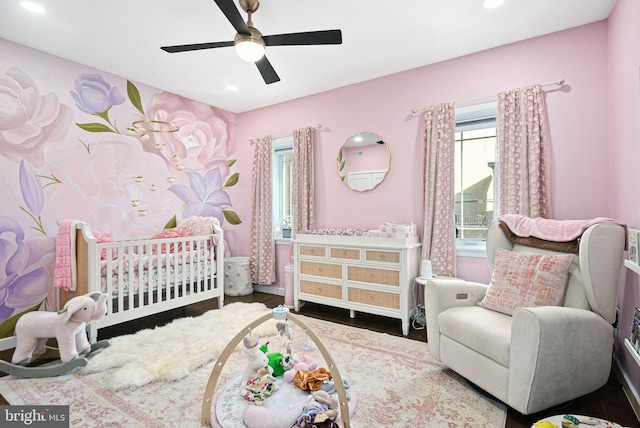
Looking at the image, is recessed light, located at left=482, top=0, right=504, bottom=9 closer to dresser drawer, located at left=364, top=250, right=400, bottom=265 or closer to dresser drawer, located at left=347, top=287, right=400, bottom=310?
dresser drawer, located at left=364, top=250, right=400, bottom=265

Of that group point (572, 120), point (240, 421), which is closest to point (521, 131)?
point (572, 120)

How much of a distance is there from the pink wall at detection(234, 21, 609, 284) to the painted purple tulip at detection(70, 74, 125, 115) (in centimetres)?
173

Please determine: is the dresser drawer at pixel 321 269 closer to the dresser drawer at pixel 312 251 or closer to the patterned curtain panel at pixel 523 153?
the dresser drawer at pixel 312 251

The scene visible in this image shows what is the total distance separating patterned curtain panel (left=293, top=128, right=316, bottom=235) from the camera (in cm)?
394

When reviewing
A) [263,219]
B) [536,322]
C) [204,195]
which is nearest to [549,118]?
[536,322]

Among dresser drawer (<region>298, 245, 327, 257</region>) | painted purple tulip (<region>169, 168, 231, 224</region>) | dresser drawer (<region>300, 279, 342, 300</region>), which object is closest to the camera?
dresser drawer (<region>300, 279, 342, 300</region>)

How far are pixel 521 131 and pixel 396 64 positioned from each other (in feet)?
4.48

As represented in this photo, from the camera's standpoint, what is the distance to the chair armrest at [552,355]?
1.55m

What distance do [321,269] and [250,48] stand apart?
2.20 meters

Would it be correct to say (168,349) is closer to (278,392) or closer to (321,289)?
(278,392)

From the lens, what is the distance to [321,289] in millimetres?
3422

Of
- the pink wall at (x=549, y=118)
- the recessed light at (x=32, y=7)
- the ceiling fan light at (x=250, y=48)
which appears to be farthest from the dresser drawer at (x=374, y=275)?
the recessed light at (x=32, y=7)

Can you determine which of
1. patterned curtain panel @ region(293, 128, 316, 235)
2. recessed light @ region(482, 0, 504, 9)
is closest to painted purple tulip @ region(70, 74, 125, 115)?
patterned curtain panel @ region(293, 128, 316, 235)

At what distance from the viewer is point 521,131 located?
2.71 metres
